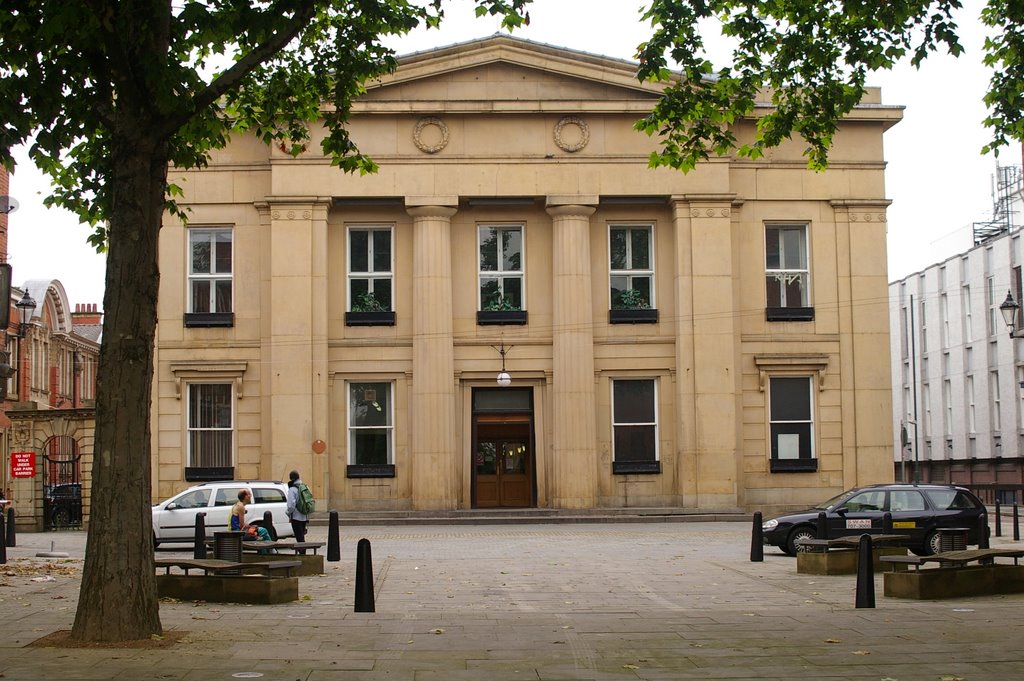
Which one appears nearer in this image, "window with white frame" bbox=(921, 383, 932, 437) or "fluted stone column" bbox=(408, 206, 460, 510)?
"fluted stone column" bbox=(408, 206, 460, 510)

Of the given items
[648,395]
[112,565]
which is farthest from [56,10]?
[648,395]

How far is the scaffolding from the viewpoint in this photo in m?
72.8

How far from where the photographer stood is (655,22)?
18094 mm

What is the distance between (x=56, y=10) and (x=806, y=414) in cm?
3154

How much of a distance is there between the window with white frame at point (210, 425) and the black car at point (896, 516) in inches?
764

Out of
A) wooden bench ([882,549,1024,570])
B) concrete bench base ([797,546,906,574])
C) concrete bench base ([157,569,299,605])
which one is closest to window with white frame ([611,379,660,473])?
concrete bench base ([797,546,906,574])

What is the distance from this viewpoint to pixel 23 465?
3772 cm

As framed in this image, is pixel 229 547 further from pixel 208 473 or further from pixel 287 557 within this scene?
pixel 208 473

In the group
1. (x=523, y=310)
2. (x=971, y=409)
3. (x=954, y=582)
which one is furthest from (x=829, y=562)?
(x=971, y=409)

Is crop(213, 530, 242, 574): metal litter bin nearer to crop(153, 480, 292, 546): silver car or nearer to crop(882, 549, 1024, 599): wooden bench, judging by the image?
crop(882, 549, 1024, 599): wooden bench

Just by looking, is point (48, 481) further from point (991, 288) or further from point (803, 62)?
point (991, 288)

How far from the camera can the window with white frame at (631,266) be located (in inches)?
1614

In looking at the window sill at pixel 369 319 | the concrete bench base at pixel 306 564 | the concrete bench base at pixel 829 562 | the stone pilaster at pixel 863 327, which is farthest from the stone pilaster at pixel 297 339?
the concrete bench base at pixel 829 562

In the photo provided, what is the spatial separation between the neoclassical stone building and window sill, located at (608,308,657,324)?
67 millimetres
